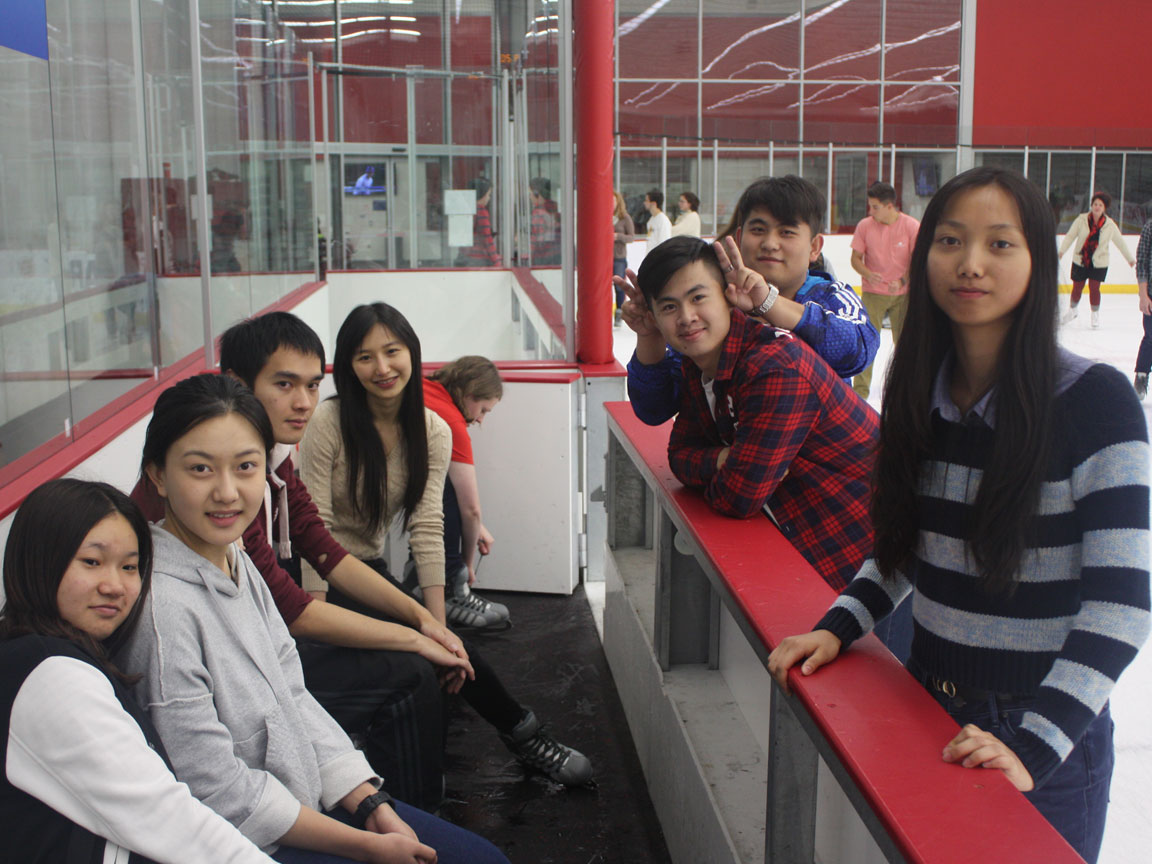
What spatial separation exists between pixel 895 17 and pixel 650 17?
417 cm

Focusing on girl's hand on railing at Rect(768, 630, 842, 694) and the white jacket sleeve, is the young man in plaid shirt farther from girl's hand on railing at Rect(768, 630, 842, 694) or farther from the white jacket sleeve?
the white jacket sleeve

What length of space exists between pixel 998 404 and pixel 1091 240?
11.3 meters

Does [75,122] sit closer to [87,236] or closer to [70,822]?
[87,236]

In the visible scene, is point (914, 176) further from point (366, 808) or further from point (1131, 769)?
point (366, 808)

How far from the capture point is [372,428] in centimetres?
269

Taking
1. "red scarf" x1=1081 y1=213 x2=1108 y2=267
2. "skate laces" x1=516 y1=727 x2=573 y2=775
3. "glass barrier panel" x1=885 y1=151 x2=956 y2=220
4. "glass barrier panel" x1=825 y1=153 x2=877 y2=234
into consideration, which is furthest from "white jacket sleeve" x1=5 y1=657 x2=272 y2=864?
"glass barrier panel" x1=885 y1=151 x2=956 y2=220

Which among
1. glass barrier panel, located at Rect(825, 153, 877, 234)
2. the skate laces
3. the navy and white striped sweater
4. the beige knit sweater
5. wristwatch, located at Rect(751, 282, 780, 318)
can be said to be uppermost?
glass barrier panel, located at Rect(825, 153, 877, 234)

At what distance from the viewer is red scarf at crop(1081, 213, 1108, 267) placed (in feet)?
36.6

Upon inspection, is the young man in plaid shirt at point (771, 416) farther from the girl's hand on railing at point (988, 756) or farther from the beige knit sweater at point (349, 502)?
the beige knit sweater at point (349, 502)

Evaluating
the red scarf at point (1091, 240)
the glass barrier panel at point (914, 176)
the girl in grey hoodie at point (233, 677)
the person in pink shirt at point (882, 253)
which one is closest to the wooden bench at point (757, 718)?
the girl in grey hoodie at point (233, 677)

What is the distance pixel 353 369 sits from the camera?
2.69 m

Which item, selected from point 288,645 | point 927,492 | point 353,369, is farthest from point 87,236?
point 927,492

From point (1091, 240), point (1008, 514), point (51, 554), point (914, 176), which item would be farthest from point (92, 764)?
point (914, 176)

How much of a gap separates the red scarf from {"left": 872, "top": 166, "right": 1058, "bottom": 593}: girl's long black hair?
438 inches
